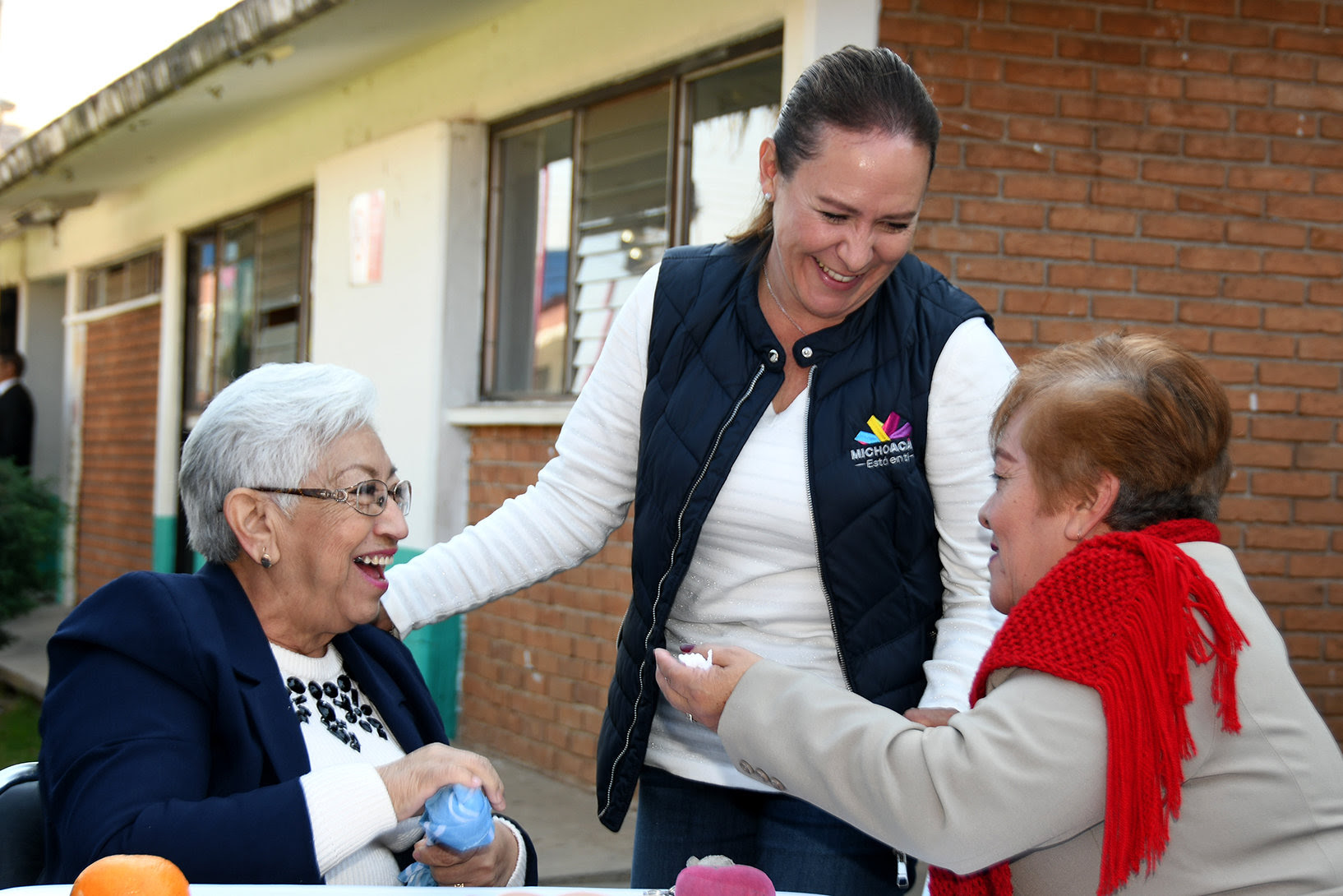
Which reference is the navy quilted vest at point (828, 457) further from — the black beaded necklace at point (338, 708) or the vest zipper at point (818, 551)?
the black beaded necklace at point (338, 708)

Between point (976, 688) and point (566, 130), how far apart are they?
5321 mm

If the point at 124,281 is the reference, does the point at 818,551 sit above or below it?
below

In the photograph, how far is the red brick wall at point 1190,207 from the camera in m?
4.96

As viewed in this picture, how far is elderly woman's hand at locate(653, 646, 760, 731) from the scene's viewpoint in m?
1.80

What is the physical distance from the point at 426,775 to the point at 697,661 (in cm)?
45

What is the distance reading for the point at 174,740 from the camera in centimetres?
196

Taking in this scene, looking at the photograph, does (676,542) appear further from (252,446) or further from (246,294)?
(246,294)

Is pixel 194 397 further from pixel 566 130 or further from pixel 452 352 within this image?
pixel 566 130

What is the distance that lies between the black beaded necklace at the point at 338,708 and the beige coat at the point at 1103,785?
3.45 ft

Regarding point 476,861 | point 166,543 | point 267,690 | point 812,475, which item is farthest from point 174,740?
point 166,543

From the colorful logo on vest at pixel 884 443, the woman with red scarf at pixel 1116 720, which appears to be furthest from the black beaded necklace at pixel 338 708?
the colorful logo on vest at pixel 884 443

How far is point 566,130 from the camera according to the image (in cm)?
A: 661

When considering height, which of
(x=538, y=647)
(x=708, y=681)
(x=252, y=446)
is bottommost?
(x=538, y=647)

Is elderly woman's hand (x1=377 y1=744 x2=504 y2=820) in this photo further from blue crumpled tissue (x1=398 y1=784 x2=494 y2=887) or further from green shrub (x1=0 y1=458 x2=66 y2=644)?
green shrub (x1=0 y1=458 x2=66 y2=644)
